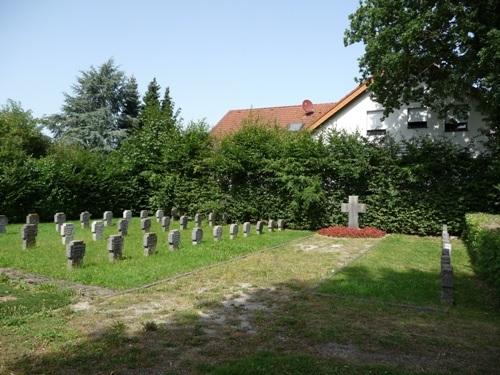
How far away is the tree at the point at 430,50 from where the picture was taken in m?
14.3

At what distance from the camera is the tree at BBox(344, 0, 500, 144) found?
564 inches

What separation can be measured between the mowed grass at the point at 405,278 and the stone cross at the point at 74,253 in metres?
5.47

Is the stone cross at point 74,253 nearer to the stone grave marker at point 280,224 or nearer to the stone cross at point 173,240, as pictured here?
the stone cross at point 173,240

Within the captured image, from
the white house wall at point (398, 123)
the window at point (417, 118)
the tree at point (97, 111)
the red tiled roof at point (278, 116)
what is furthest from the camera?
the tree at point (97, 111)

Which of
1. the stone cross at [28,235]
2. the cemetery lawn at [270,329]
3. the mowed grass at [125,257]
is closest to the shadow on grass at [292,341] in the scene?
the cemetery lawn at [270,329]

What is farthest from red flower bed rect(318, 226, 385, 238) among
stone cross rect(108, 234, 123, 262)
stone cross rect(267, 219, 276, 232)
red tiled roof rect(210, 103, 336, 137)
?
red tiled roof rect(210, 103, 336, 137)

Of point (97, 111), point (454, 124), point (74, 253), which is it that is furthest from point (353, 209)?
point (97, 111)

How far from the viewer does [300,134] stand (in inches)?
779

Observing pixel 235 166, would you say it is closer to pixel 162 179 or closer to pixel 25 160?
pixel 162 179

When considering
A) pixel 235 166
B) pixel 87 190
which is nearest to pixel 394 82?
pixel 235 166

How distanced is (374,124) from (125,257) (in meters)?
16.7

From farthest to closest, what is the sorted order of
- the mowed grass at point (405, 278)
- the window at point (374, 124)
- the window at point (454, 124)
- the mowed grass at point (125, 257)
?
the window at point (374, 124)
the window at point (454, 124)
the mowed grass at point (125, 257)
the mowed grass at point (405, 278)

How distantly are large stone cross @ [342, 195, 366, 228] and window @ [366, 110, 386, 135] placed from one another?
6.57 meters

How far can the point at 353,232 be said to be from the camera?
16891 millimetres
